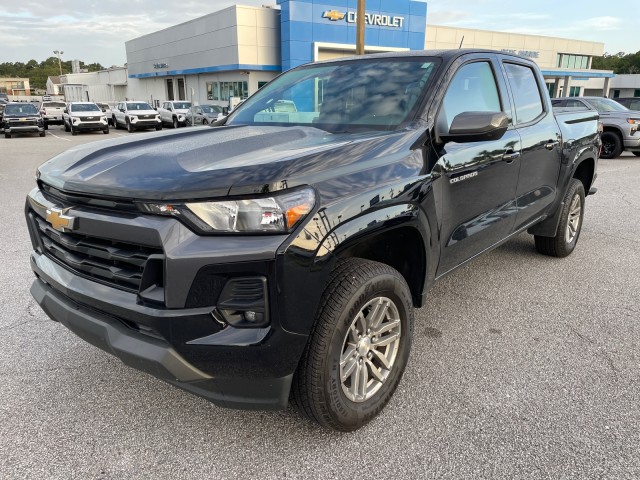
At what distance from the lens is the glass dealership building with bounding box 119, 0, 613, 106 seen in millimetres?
34594

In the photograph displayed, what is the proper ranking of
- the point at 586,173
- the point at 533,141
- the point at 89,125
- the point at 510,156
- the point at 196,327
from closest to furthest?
the point at 196,327, the point at 510,156, the point at 533,141, the point at 586,173, the point at 89,125

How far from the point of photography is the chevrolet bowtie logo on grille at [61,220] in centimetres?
225

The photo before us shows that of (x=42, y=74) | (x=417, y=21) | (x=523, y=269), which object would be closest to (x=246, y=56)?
(x=417, y=21)

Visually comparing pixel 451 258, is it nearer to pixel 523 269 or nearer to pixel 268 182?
pixel 268 182

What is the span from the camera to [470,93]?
10.8ft

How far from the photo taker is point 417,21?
38.3 metres

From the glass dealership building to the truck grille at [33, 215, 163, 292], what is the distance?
92.2 feet

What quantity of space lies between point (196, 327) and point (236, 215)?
1.53 ft

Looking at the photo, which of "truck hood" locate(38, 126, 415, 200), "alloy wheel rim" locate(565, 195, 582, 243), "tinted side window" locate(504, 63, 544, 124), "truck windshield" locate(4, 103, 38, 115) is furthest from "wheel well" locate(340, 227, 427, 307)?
"truck windshield" locate(4, 103, 38, 115)

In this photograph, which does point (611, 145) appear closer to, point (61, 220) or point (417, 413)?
point (417, 413)

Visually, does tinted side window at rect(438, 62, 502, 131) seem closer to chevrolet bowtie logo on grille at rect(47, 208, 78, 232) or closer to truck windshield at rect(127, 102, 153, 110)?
chevrolet bowtie logo on grille at rect(47, 208, 78, 232)

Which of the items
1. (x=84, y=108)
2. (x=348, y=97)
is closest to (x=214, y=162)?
(x=348, y=97)

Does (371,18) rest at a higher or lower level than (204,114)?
higher

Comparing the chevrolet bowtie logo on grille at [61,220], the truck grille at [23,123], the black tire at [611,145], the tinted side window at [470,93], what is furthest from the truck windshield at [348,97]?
the truck grille at [23,123]
